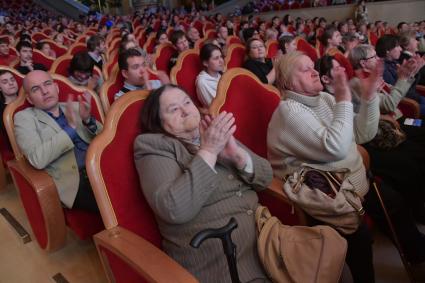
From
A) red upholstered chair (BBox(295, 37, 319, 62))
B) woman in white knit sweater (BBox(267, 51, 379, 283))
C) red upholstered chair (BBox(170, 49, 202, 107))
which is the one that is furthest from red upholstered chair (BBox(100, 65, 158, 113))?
red upholstered chair (BBox(295, 37, 319, 62))

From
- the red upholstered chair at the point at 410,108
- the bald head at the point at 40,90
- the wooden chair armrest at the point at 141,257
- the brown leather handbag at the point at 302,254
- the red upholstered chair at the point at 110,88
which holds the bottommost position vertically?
the red upholstered chair at the point at 410,108

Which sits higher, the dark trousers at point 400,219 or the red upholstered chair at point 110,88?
the red upholstered chair at point 110,88

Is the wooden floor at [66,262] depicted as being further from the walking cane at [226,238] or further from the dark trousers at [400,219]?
the walking cane at [226,238]

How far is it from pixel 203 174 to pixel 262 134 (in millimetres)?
623

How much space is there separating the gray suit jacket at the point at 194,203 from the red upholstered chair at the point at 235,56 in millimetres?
1701

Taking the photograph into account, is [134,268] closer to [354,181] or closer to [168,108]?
[168,108]

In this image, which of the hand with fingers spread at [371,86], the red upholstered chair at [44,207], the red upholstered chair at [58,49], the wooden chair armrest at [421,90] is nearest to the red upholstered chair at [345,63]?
the wooden chair armrest at [421,90]

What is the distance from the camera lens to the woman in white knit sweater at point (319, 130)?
3.95 feet

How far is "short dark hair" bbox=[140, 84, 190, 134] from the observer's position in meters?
1.15

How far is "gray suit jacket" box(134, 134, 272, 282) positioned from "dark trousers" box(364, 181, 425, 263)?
535mm

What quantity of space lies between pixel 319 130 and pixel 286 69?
0.28 metres

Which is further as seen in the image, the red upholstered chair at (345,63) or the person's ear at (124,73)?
the red upholstered chair at (345,63)

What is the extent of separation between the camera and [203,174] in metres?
0.96

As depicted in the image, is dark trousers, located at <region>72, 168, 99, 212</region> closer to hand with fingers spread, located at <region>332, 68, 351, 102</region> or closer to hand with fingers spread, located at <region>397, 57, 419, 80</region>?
hand with fingers spread, located at <region>332, 68, 351, 102</region>
